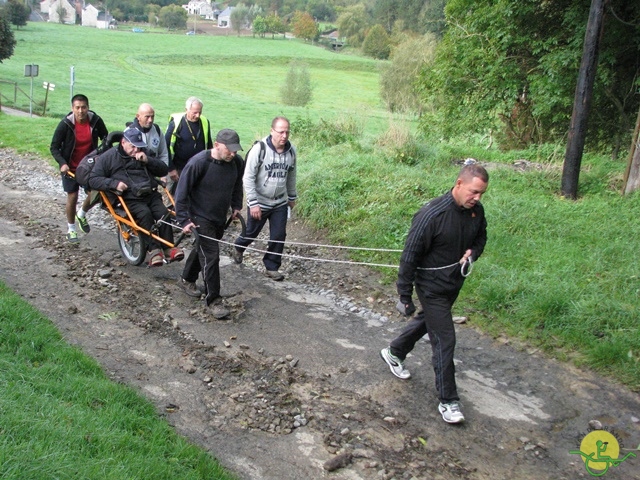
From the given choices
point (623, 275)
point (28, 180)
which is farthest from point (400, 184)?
point (28, 180)

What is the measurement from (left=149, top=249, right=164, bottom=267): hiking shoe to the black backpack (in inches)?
53.2

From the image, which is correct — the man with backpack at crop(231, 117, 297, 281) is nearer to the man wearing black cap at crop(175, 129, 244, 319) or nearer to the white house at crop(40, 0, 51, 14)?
the man wearing black cap at crop(175, 129, 244, 319)

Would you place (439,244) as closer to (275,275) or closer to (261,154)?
(261,154)

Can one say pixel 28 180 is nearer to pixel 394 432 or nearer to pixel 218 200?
pixel 218 200

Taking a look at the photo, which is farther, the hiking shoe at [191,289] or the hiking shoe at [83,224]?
the hiking shoe at [83,224]

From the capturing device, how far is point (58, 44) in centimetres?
8206

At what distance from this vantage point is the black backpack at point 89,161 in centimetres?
851

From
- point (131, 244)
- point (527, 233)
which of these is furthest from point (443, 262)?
point (131, 244)

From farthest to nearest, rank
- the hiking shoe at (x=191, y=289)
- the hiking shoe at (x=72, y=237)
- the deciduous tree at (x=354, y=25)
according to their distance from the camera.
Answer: the deciduous tree at (x=354, y=25) < the hiking shoe at (x=72, y=237) < the hiking shoe at (x=191, y=289)

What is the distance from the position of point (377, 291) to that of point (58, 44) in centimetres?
8522

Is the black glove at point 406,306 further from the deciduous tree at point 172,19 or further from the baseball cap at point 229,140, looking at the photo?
the deciduous tree at point 172,19

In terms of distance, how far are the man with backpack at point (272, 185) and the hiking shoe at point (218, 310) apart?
1267mm

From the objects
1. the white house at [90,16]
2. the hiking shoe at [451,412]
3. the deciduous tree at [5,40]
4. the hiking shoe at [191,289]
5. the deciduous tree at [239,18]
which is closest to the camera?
the hiking shoe at [451,412]

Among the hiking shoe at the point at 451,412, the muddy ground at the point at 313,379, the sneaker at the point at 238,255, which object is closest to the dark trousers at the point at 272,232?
the sneaker at the point at 238,255
